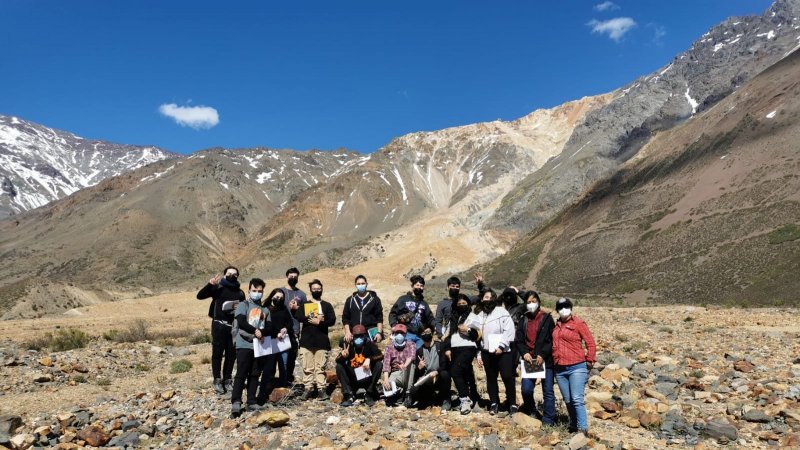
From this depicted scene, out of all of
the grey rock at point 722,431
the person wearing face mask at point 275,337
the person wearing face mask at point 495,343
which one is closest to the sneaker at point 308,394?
the person wearing face mask at point 275,337

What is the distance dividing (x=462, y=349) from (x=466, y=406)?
89cm

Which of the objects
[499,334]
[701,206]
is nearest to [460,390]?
[499,334]

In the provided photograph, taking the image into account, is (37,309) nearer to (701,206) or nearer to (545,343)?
(545,343)

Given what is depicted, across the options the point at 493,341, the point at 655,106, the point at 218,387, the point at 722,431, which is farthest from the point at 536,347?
the point at 655,106

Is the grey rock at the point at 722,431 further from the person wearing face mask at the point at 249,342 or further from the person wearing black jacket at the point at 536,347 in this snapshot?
the person wearing face mask at the point at 249,342

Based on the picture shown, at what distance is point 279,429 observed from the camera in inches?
287

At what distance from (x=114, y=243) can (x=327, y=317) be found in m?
102

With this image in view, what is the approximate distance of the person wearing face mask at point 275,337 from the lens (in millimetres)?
8570

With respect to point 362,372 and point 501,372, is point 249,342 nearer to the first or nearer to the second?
point 362,372

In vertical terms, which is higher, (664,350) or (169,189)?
(169,189)

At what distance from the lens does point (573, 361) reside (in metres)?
7.23

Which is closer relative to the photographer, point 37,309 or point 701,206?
point 37,309

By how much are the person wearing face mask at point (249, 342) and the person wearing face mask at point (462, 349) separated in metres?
3.12

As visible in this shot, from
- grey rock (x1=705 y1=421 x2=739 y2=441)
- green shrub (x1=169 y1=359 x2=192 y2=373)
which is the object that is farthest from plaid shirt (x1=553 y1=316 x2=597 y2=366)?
green shrub (x1=169 y1=359 x2=192 y2=373)
